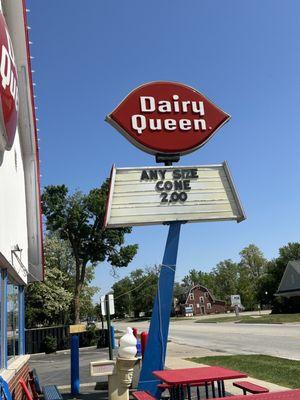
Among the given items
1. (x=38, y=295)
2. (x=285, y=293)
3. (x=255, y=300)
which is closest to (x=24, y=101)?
(x=38, y=295)

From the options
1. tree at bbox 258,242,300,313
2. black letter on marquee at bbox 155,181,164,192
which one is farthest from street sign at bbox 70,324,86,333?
tree at bbox 258,242,300,313

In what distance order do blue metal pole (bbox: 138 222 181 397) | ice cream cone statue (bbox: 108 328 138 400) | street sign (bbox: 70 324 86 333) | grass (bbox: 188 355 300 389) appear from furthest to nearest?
street sign (bbox: 70 324 86 333)
grass (bbox: 188 355 300 389)
blue metal pole (bbox: 138 222 181 397)
ice cream cone statue (bbox: 108 328 138 400)

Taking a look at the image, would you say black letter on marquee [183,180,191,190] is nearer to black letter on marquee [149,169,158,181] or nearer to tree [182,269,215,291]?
black letter on marquee [149,169,158,181]

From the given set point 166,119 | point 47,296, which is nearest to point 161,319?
point 166,119

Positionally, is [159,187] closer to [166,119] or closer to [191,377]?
[166,119]

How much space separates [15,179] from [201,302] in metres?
114

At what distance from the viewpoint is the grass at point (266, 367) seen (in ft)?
38.5

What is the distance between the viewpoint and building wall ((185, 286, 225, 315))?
Answer: 387 feet

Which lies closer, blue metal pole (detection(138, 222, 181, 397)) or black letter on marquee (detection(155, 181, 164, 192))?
blue metal pole (detection(138, 222, 181, 397))

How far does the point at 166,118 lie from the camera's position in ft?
35.7

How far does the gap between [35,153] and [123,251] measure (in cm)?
3065

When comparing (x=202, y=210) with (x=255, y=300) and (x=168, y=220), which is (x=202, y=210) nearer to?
(x=168, y=220)

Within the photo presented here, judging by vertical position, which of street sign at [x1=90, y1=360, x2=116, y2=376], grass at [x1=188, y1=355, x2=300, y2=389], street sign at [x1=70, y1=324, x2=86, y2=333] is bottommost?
grass at [x1=188, y1=355, x2=300, y2=389]

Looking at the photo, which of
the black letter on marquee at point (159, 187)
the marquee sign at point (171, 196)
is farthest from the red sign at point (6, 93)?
the black letter on marquee at point (159, 187)
